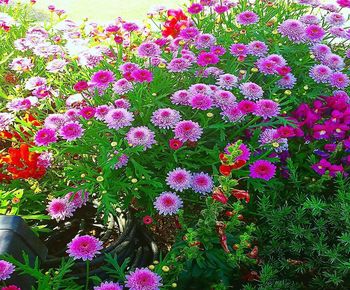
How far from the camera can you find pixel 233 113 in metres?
2.35

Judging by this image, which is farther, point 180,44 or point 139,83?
point 180,44

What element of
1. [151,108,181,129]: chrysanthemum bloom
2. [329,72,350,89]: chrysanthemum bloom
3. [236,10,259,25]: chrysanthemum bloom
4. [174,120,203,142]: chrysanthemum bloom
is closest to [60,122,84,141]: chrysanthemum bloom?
[151,108,181,129]: chrysanthemum bloom

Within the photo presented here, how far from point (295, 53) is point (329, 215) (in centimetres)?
116

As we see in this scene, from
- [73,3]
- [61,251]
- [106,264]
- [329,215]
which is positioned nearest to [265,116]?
[329,215]

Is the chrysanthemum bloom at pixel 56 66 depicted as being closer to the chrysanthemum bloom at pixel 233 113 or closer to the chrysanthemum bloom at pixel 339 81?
the chrysanthemum bloom at pixel 233 113

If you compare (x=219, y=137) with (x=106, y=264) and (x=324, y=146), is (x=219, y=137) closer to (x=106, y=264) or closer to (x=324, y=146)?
(x=324, y=146)

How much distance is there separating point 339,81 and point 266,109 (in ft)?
1.89

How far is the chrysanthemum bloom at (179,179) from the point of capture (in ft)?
7.14

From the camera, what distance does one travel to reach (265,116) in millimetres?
2340

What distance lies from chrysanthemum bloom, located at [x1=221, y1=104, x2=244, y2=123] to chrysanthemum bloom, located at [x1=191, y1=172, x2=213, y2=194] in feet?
1.05

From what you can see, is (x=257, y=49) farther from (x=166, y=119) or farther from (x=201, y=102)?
(x=166, y=119)

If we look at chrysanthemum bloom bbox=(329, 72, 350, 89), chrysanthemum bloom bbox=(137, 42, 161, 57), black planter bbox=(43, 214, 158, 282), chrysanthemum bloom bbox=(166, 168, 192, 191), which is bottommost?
black planter bbox=(43, 214, 158, 282)

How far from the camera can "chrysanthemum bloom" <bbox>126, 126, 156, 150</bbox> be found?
222 centimetres

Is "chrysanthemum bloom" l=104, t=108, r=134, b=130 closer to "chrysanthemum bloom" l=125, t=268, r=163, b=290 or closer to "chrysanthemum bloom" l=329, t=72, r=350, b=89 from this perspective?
"chrysanthemum bloom" l=125, t=268, r=163, b=290
